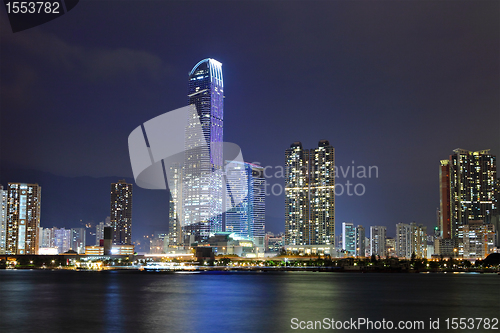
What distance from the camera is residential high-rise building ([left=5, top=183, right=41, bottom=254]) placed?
19012cm

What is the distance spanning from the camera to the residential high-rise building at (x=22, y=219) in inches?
7485

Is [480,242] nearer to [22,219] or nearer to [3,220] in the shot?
[22,219]

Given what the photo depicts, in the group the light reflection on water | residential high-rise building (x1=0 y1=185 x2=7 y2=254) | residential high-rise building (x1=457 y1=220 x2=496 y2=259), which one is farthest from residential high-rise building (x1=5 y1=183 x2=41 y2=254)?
residential high-rise building (x1=457 y1=220 x2=496 y2=259)

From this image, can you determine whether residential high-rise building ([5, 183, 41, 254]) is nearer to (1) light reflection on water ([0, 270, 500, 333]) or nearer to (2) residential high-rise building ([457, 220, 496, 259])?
(1) light reflection on water ([0, 270, 500, 333])

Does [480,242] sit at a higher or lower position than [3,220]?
lower

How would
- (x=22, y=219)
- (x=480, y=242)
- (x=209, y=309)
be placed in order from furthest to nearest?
(x=480, y=242) → (x=22, y=219) → (x=209, y=309)

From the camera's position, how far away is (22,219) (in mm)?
194250

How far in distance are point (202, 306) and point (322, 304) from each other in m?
10.7

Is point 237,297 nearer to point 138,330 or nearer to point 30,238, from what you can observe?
point 138,330

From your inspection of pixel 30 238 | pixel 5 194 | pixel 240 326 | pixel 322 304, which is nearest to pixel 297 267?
pixel 30 238

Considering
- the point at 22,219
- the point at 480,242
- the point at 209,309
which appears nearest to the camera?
the point at 209,309

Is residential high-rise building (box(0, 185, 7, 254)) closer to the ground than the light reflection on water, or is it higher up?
higher up

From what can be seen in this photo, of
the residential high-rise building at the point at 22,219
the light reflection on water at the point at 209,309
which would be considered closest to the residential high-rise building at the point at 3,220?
the residential high-rise building at the point at 22,219

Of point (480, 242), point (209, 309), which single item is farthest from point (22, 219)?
point (209, 309)
